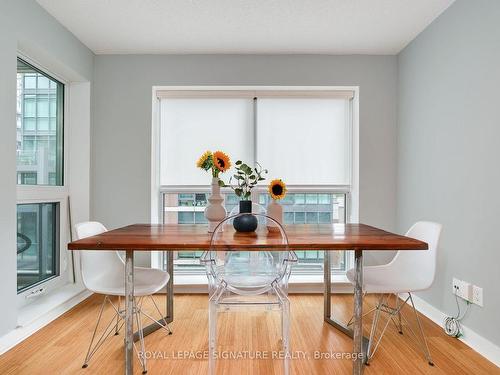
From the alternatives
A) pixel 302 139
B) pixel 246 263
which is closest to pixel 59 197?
pixel 246 263

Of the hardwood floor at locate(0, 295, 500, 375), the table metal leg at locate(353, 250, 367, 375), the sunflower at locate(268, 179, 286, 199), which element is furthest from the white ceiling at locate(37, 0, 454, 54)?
the hardwood floor at locate(0, 295, 500, 375)

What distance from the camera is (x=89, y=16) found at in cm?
256

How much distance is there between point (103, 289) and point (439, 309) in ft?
8.20

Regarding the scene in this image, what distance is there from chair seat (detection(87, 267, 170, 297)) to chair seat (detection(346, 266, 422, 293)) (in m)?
1.28

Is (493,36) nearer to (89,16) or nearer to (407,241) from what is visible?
(407,241)

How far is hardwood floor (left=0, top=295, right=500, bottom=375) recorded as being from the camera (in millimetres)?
1864

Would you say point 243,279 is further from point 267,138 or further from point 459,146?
point 459,146

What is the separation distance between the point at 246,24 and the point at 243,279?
6.78 feet

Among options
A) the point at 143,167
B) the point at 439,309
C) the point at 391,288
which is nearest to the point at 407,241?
the point at 391,288

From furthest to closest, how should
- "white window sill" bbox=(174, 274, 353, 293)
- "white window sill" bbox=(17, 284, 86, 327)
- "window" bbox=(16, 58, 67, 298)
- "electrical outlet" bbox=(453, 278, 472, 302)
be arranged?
"white window sill" bbox=(174, 274, 353, 293)
"window" bbox=(16, 58, 67, 298)
"white window sill" bbox=(17, 284, 86, 327)
"electrical outlet" bbox=(453, 278, 472, 302)

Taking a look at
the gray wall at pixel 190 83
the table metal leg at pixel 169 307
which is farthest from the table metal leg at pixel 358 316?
the gray wall at pixel 190 83

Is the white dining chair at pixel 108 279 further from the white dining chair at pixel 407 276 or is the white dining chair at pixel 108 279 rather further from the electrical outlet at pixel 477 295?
the electrical outlet at pixel 477 295

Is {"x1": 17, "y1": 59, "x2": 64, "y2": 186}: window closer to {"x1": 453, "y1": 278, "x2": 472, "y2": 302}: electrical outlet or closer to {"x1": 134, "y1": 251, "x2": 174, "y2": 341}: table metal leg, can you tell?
{"x1": 134, "y1": 251, "x2": 174, "y2": 341}: table metal leg

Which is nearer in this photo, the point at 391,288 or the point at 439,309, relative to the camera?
the point at 391,288
